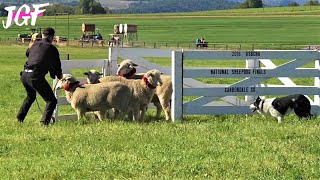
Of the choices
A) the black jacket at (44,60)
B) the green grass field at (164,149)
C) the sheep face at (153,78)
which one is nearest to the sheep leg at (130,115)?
the green grass field at (164,149)

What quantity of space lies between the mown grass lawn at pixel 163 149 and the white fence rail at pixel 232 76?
432 mm

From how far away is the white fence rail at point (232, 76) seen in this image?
13172 millimetres

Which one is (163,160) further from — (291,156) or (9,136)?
(9,136)

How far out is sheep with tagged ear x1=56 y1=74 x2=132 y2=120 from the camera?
12.4 metres

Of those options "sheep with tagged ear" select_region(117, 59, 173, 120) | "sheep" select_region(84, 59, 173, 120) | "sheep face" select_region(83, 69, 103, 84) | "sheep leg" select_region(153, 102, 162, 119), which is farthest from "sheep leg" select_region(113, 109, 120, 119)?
"sheep leg" select_region(153, 102, 162, 119)

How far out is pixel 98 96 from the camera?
12.4 m

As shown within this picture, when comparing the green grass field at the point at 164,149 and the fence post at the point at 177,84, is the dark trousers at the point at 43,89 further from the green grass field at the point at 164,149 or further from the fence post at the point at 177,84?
the fence post at the point at 177,84

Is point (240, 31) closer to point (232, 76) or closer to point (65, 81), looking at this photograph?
point (232, 76)

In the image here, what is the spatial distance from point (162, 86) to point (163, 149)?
4.37 m

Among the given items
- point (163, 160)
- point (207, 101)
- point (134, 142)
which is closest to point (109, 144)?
point (134, 142)

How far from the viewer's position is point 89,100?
12477 mm

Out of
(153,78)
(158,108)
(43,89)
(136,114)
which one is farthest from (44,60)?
(158,108)

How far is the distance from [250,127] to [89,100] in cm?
326

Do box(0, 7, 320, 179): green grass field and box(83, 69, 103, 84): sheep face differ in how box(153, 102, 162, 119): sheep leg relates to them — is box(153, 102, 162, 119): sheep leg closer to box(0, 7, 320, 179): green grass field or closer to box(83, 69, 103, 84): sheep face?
box(0, 7, 320, 179): green grass field
